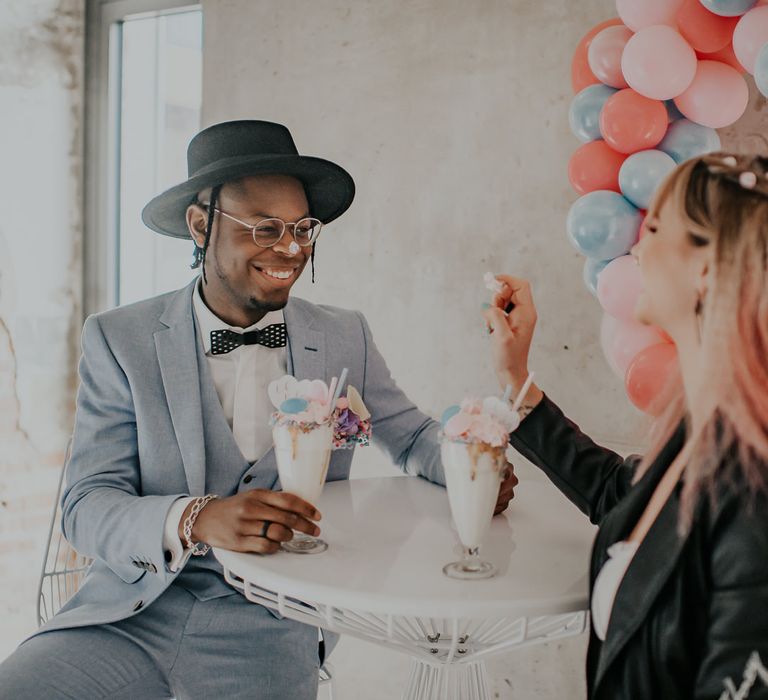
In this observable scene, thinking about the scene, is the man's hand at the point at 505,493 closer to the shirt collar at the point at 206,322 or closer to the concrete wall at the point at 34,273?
the shirt collar at the point at 206,322

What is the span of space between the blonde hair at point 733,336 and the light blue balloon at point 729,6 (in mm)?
937

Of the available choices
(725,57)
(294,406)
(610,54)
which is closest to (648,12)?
(610,54)

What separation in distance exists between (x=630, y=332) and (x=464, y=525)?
0.93 metres

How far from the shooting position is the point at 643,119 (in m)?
2.03

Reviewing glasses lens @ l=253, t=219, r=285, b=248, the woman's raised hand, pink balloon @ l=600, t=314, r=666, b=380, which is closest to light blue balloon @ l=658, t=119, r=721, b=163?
pink balloon @ l=600, t=314, r=666, b=380

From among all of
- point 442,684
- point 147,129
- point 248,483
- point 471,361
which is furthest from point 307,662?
point 147,129

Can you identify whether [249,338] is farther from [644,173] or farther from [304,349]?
[644,173]

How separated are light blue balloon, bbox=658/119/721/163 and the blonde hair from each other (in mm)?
948

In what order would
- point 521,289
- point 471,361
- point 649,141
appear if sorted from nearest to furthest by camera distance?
point 521,289
point 649,141
point 471,361

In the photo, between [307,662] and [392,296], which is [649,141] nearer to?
[392,296]

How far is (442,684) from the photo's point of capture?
1779mm

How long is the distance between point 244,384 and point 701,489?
1255 millimetres

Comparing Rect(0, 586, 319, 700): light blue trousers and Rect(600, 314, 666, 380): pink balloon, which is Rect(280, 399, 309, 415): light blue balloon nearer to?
Rect(0, 586, 319, 700): light blue trousers

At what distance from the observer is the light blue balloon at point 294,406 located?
1.51 m
